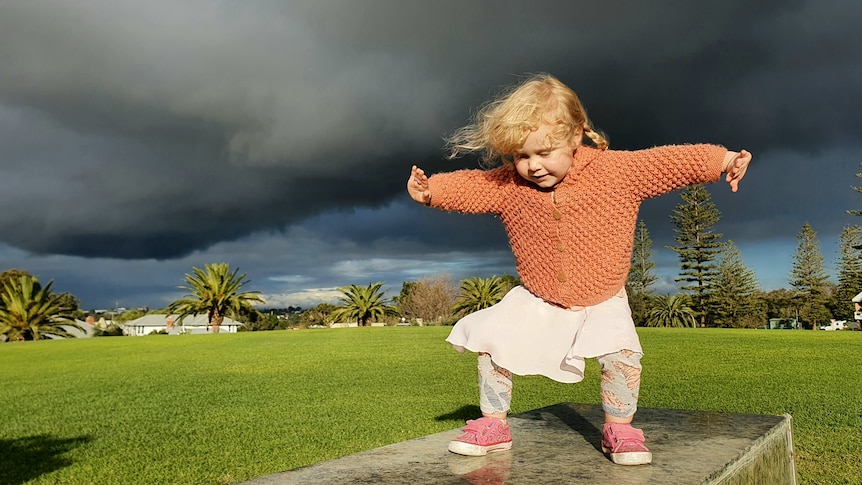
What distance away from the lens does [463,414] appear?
5.40 m

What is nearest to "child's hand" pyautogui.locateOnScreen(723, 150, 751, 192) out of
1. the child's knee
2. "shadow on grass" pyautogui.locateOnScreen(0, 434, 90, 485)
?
the child's knee

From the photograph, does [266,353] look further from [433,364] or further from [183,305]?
[183,305]

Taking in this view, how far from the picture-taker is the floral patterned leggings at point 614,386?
2639mm

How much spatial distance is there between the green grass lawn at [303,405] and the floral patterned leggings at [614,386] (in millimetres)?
1616

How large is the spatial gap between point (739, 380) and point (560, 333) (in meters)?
5.53

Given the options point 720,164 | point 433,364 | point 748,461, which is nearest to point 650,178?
point 720,164

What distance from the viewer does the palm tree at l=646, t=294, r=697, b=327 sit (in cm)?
3469

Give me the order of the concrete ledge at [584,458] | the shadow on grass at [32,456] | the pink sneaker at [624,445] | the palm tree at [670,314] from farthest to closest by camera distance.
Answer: the palm tree at [670,314], the shadow on grass at [32,456], the pink sneaker at [624,445], the concrete ledge at [584,458]

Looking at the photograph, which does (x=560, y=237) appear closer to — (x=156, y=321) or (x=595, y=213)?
(x=595, y=213)

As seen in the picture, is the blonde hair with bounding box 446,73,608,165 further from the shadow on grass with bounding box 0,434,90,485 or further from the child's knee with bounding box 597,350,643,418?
the shadow on grass with bounding box 0,434,90,485

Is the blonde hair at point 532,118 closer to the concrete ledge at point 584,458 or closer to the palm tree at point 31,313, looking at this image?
the concrete ledge at point 584,458

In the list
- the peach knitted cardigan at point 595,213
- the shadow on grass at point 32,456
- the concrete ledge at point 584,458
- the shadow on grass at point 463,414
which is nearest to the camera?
the concrete ledge at point 584,458

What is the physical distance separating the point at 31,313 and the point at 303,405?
29.2 m

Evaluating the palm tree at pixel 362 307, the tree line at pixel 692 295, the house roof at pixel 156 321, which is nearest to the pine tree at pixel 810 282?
the tree line at pixel 692 295
